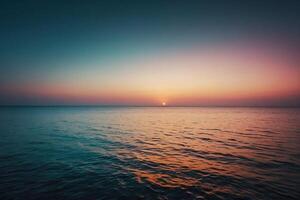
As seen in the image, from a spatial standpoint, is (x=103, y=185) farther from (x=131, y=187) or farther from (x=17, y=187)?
(x=17, y=187)

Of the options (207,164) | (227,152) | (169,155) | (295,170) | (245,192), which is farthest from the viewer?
(227,152)

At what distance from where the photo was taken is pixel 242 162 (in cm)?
1728

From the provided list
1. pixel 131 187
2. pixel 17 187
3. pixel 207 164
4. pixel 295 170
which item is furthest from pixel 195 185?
pixel 17 187

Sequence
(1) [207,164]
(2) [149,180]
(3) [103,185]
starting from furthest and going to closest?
(1) [207,164], (2) [149,180], (3) [103,185]

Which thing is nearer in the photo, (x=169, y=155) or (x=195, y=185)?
(x=195, y=185)

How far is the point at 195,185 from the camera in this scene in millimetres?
11922

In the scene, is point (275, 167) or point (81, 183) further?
point (275, 167)

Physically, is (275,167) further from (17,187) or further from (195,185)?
(17,187)

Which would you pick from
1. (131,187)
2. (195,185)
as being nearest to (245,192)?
(195,185)

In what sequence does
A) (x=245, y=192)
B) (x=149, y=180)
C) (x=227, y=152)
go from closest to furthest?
1. (x=245, y=192)
2. (x=149, y=180)
3. (x=227, y=152)

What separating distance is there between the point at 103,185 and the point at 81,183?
152 centimetres

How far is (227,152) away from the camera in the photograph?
2142cm

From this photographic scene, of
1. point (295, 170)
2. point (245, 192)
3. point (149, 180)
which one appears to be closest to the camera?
point (245, 192)

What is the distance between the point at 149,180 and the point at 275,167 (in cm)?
1132
